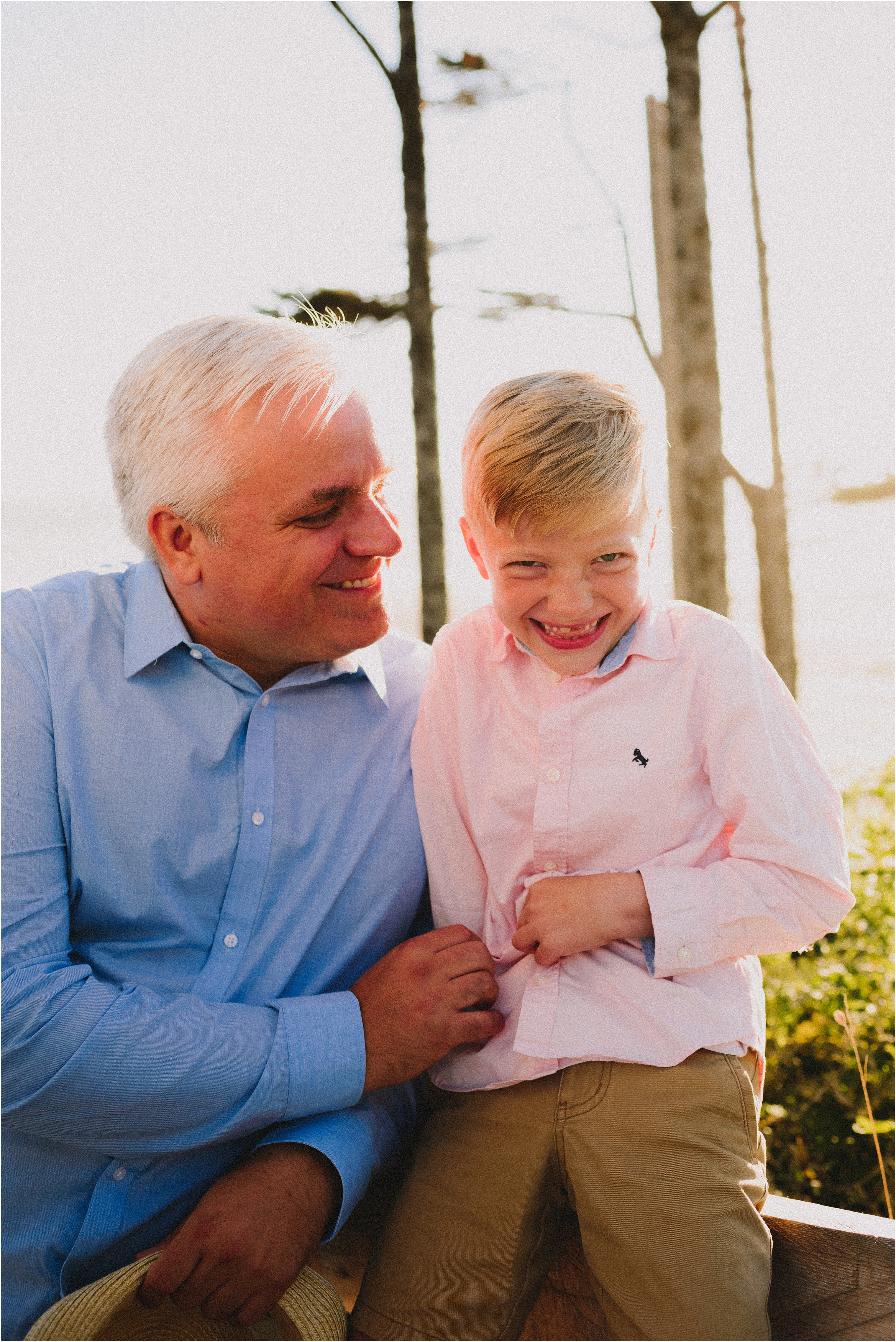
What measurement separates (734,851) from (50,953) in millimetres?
1120

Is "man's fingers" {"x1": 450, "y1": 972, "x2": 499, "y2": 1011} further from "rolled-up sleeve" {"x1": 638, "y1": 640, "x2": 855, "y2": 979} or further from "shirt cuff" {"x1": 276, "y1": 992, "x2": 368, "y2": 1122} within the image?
"rolled-up sleeve" {"x1": 638, "y1": 640, "x2": 855, "y2": 979}

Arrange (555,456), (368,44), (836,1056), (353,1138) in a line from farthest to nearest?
(368,44)
(836,1056)
(353,1138)
(555,456)

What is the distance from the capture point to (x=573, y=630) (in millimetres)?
1771

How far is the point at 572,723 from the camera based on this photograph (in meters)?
1.81

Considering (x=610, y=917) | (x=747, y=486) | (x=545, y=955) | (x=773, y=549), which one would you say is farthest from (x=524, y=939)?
(x=773, y=549)

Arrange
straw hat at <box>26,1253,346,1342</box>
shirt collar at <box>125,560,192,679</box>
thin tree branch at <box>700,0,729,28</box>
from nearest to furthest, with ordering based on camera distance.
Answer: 1. straw hat at <box>26,1253,346,1342</box>
2. shirt collar at <box>125,560,192,679</box>
3. thin tree branch at <box>700,0,729,28</box>

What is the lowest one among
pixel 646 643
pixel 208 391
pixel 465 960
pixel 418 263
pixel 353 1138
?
pixel 353 1138

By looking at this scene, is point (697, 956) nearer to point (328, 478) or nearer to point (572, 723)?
point (572, 723)

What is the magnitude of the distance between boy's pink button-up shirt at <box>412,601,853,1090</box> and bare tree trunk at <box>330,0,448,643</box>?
3494mm

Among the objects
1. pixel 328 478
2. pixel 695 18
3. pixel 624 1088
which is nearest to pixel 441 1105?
pixel 624 1088

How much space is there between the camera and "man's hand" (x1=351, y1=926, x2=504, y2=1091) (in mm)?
1744

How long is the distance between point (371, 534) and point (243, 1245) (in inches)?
48.0

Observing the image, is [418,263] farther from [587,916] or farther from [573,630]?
[587,916]

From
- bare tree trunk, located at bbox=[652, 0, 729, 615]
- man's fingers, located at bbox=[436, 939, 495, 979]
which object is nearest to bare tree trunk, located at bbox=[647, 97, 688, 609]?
bare tree trunk, located at bbox=[652, 0, 729, 615]
